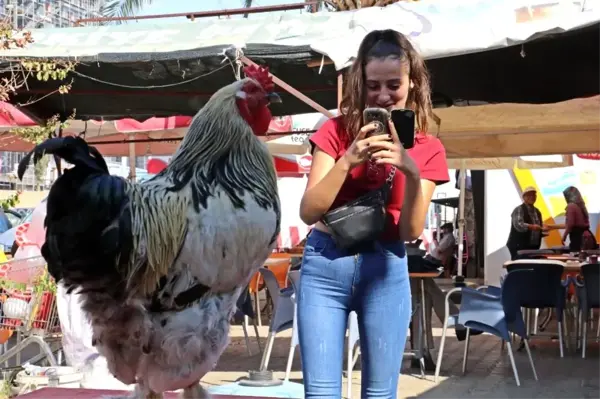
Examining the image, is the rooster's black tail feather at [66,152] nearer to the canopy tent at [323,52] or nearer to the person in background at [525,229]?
the canopy tent at [323,52]

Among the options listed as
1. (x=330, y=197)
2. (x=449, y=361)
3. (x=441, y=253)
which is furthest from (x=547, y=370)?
(x=441, y=253)

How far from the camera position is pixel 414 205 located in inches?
98.6

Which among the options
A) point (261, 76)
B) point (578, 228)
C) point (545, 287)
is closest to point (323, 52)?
point (261, 76)

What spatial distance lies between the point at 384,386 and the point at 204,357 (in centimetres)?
64

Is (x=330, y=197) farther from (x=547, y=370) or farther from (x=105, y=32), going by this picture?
(x=547, y=370)

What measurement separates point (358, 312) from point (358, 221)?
1.09 ft

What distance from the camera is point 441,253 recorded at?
17484mm

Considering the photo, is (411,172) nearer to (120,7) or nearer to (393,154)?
(393,154)

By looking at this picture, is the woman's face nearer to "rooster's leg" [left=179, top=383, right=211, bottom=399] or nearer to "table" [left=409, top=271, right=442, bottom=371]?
"rooster's leg" [left=179, top=383, right=211, bottom=399]

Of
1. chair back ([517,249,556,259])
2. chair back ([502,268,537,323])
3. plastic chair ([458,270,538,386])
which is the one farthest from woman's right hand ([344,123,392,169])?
chair back ([517,249,556,259])

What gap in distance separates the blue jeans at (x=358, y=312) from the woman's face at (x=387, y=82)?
1.57ft

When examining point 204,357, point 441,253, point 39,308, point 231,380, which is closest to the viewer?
point 204,357

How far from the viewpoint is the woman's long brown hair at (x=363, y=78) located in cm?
259

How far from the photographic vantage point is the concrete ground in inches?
259
